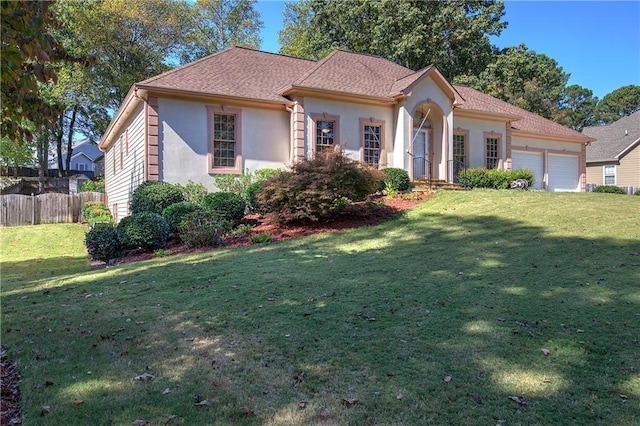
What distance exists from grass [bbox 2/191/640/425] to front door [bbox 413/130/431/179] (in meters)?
9.35

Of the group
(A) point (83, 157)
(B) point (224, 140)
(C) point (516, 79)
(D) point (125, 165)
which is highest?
(C) point (516, 79)

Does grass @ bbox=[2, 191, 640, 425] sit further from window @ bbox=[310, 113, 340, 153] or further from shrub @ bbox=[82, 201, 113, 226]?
shrub @ bbox=[82, 201, 113, 226]

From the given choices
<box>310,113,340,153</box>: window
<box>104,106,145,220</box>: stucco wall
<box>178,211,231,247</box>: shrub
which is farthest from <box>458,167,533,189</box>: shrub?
<box>104,106,145,220</box>: stucco wall

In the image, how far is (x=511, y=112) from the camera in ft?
69.4

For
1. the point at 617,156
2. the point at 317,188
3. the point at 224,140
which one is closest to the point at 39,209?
the point at 224,140

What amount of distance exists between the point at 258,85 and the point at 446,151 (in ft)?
25.7

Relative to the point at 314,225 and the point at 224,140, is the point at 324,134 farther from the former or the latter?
the point at 314,225

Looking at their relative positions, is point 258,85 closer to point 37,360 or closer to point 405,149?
point 405,149

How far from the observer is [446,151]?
17.5m

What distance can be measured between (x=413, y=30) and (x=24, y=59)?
94.2 ft

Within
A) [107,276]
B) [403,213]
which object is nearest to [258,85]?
[403,213]

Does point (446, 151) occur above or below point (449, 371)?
above

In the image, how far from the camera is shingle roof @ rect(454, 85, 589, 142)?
19.8 metres

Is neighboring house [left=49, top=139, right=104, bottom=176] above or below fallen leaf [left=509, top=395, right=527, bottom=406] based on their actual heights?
above
